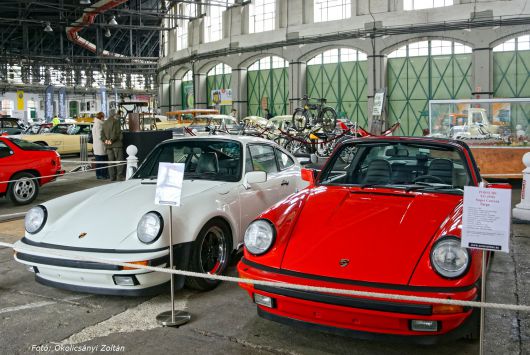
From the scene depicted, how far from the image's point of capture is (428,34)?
2405 cm

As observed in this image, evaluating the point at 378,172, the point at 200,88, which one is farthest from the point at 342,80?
the point at 378,172

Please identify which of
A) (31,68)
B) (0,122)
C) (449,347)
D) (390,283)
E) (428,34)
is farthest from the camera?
(31,68)

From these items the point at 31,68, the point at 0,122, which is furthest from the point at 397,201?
the point at 31,68

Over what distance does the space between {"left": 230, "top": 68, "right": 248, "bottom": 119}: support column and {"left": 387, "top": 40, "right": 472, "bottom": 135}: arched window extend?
1019 cm

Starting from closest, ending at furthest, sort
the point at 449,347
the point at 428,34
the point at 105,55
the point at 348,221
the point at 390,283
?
the point at 390,283, the point at 449,347, the point at 348,221, the point at 428,34, the point at 105,55

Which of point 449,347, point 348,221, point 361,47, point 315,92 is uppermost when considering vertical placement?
point 361,47

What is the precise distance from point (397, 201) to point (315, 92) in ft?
84.0

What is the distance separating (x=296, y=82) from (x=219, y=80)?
784 centimetres

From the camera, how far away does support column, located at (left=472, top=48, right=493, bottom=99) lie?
75.2 ft

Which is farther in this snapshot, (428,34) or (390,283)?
(428,34)

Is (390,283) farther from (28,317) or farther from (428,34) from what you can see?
(428,34)

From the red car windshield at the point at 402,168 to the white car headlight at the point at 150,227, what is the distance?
1.57 metres

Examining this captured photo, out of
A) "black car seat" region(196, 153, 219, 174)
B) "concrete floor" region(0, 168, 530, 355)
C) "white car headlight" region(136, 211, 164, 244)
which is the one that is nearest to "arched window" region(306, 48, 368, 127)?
"black car seat" region(196, 153, 219, 174)

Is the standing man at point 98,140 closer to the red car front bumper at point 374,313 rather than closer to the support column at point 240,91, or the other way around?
the red car front bumper at point 374,313
